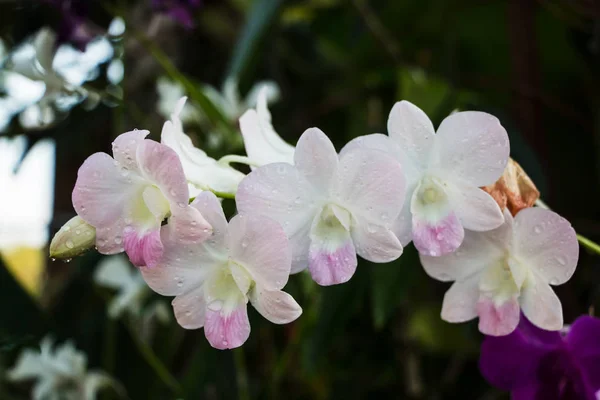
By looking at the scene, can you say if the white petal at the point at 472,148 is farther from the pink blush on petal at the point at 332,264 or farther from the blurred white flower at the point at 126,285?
the blurred white flower at the point at 126,285

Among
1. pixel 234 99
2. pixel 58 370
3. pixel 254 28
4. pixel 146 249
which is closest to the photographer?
pixel 146 249

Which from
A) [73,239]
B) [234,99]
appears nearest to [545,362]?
[73,239]

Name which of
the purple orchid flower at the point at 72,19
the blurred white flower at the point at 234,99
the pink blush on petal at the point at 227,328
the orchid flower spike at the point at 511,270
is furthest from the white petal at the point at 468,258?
the blurred white flower at the point at 234,99

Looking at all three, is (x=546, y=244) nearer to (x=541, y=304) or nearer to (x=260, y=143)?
(x=541, y=304)

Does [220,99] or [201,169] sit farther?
[220,99]

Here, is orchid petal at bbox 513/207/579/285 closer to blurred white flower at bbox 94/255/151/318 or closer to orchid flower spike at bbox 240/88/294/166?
orchid flower spike at bbox 240/88/294/166

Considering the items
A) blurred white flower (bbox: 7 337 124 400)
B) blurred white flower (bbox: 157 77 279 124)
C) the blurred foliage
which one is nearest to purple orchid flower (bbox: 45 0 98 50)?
the blurred foliage

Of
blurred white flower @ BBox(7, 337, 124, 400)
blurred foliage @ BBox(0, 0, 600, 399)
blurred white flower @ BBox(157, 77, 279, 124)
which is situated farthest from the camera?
blurred white flower @ BBox(157, 77, 279, 124)
